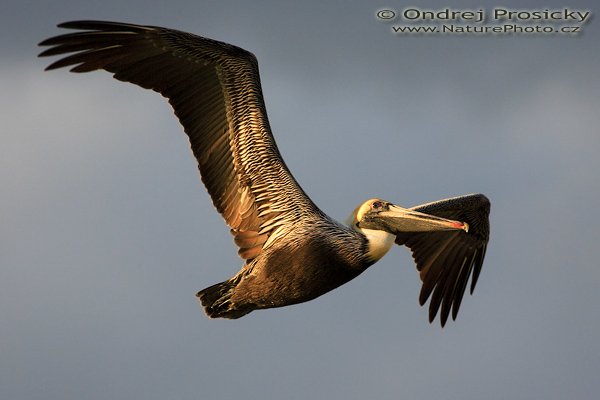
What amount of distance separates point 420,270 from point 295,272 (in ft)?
15.2

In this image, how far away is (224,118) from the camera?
2053 centimetres

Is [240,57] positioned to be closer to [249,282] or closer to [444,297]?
[249,282]

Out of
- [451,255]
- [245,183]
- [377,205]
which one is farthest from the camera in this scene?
[451,255]

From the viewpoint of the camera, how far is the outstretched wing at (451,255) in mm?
23859

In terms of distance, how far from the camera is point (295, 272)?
781 inches

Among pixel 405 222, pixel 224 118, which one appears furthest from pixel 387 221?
pixel 224 118

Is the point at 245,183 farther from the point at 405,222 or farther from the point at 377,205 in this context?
the point at 405,222

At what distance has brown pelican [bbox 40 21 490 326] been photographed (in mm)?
19875

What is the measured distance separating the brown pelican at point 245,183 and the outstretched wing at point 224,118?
0.04 feet

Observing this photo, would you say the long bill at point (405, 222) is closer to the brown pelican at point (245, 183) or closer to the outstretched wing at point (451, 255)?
the brown pelican at point (245, 183)

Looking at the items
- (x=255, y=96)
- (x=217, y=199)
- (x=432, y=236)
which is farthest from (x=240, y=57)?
(x=432, y=236)

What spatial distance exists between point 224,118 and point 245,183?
91 centimetres

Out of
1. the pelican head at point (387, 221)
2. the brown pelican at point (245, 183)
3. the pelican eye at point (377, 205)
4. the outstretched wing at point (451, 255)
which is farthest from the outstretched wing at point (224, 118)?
the outstretched wing at point (451, 255)

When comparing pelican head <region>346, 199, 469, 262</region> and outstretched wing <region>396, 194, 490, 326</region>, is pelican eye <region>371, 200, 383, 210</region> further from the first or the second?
outstretched wing <region>396, 194, 490, 326</region>
